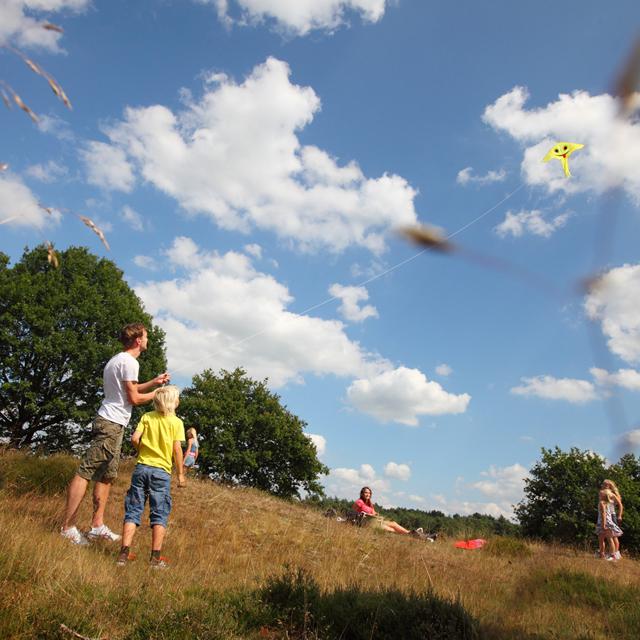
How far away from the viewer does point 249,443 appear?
37.2 metres

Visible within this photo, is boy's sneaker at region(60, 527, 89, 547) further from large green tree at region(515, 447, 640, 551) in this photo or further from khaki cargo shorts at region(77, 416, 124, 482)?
large green tree at region(515, 447, 640, 551)

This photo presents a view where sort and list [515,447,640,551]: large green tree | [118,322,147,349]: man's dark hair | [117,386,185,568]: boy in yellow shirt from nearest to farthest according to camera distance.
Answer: [117,386,185,568]: boy in yellow shirt, [118,322,147,349]: man's dark hair, [515,447,640,551]: large green tree

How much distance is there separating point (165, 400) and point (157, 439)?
16.3 inches

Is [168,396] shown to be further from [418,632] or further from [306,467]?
[306,467]

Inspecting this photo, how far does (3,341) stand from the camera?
21297 millimetres

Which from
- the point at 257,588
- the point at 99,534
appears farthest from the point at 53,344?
the point at 257,588

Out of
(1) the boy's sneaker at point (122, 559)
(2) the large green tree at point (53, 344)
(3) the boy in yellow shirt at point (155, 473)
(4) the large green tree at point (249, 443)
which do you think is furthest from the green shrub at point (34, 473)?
(4) the large green tree at point (249, 443)

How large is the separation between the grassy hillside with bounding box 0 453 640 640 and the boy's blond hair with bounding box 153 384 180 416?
1445 mm

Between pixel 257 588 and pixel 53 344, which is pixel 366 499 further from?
pixel 53 344

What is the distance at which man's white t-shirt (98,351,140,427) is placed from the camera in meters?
5.25

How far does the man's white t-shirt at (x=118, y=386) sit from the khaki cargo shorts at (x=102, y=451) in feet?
0.26

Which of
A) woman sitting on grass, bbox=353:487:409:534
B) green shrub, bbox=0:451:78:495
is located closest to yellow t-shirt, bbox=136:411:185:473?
green shrub, bbox=0:451:78:495

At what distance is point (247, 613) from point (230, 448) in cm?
3283

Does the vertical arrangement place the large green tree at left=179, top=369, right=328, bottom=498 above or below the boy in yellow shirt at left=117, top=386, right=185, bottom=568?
above
